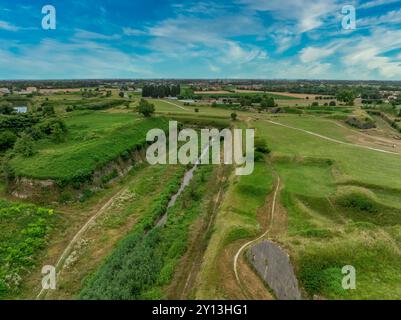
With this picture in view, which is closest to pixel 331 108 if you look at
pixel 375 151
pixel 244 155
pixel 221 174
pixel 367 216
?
pixel 375 151

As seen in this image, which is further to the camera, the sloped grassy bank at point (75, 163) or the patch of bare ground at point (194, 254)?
the sloped grassy bank at point (75, 163)

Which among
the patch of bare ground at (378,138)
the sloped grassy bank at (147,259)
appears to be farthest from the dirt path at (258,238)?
the patch of bare ground at (378,138)

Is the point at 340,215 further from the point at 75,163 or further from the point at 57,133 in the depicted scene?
the point at 57,133

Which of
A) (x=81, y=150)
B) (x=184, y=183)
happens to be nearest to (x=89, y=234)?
(x=184, y=183)

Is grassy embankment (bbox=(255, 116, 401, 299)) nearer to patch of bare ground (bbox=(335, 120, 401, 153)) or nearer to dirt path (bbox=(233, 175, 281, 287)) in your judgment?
dirt path (bbox=(233, 175, 281, 287))

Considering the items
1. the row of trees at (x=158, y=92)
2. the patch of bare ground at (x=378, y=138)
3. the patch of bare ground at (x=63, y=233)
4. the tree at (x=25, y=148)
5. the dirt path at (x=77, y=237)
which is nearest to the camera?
the patch of bare ground at (x=63, y=233)

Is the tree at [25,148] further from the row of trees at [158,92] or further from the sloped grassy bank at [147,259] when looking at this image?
the row of trees at [158,92]

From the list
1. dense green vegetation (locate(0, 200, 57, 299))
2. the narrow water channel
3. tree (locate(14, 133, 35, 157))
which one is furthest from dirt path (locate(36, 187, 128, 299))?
tree (locate(14, 133, 35, 157))

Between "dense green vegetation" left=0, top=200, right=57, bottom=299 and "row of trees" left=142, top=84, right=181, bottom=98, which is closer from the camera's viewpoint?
"dense green vegetation" left=0, top=200, right=57, bottom=299
